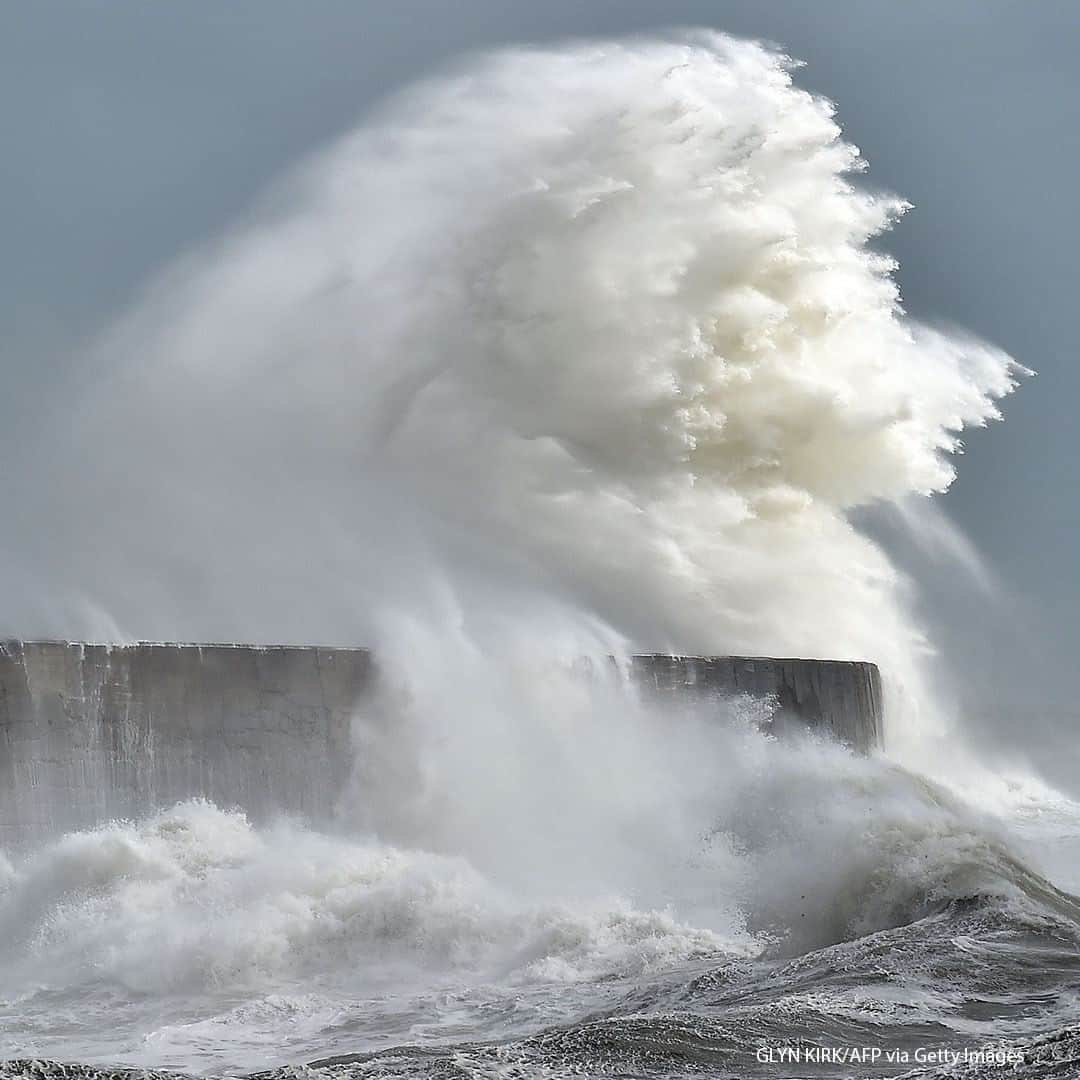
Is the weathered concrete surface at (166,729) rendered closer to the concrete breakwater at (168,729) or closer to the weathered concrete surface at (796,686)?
the concrete breakwater at (168,729)

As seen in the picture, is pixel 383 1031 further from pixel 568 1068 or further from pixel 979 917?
pixel 979 917

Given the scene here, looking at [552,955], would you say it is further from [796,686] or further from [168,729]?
[796,686]

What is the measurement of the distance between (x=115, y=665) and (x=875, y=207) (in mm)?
14549

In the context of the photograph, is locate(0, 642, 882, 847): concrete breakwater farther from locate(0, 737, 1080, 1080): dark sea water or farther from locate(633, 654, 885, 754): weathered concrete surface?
locate(633, 654, 885, 754): weathered concrete surface

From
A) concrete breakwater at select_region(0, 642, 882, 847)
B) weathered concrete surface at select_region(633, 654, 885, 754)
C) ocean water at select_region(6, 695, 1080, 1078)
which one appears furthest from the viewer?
weathered concrete surface at select_region(633, 654, 885, 754)

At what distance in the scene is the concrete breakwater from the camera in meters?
9.49

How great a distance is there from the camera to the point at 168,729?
34.1 feet

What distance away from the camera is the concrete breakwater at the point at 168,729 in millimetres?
9492

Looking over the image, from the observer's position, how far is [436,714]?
12.0 metres

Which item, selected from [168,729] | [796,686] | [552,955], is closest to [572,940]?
[552,955]

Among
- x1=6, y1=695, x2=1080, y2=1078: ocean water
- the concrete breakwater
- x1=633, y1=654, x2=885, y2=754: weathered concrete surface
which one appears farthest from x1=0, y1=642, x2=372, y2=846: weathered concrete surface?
x1=633, y1=654, x2=885, y2=754: weathered concrete surface

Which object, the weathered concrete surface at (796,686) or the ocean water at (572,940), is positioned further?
the weathered concrete surface at (796,686)

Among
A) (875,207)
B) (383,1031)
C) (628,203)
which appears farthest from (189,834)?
(875,207)

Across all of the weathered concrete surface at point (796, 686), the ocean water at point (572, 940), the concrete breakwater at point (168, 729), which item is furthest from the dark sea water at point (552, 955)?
the weathered concrete surface at point (796, 686)
